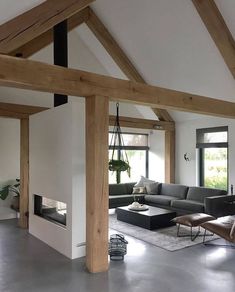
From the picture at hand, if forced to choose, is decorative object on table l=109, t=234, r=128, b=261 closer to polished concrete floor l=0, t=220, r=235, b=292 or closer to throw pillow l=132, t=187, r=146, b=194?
polished concrete floor l=0, t=220, r=235, b=292

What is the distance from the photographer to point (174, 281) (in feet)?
11.3

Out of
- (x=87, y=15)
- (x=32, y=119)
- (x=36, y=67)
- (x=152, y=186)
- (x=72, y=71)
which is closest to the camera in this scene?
(x=36, y=67)

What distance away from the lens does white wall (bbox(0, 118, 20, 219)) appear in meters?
6.98

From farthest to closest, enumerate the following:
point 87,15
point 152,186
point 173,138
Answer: point 173,138
point 152,186
point 87,15

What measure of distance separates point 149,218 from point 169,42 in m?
3.78

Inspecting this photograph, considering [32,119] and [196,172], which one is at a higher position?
[32,119]

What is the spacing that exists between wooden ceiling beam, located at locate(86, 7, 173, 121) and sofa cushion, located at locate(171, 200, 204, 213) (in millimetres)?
3397

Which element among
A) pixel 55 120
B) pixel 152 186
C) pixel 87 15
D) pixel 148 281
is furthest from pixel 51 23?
pixel 152 186

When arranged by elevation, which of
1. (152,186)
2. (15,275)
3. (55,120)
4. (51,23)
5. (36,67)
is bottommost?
(15,275)

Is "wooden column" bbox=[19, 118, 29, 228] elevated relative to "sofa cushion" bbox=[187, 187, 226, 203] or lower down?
elevated

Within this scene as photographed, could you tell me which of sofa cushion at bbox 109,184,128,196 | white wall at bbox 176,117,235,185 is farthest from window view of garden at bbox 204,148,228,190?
sofa cushion at bbox 109,184,128,196

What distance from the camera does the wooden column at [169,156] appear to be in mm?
8891

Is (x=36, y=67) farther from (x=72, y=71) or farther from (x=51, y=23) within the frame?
(x=51, y=23)

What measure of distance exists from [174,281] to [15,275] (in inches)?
77.1
